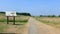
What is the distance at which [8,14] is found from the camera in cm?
3584

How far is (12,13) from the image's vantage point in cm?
3600

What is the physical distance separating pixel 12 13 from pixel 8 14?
75cm
